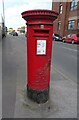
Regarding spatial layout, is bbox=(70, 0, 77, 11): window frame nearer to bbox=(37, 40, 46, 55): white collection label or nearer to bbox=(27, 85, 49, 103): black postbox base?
bbox=(37, 40, 46, 55): white collection label

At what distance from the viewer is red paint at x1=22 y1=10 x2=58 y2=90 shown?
14.0 ft

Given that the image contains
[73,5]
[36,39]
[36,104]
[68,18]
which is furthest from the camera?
[68,18]

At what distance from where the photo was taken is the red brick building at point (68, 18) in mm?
38062

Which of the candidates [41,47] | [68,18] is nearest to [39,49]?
[41,47]

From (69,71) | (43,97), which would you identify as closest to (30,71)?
(43,97)

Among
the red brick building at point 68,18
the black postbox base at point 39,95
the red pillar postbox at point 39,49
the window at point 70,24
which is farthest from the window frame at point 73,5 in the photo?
the black postbox base at point 39,95

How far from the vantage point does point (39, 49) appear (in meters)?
4.42

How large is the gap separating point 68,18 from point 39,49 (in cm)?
3792

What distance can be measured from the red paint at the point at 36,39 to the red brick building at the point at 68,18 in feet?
110

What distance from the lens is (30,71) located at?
15.1 feet

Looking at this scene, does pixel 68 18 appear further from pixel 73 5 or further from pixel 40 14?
pixel 40 14

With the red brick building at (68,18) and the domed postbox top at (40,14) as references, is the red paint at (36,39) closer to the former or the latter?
the domed postbox top at (40,14)

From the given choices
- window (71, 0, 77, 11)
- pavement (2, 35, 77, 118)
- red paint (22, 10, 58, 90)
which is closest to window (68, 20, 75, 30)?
window (71, 0, 77, 11)

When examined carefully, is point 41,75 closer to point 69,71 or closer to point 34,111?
point 34,111
